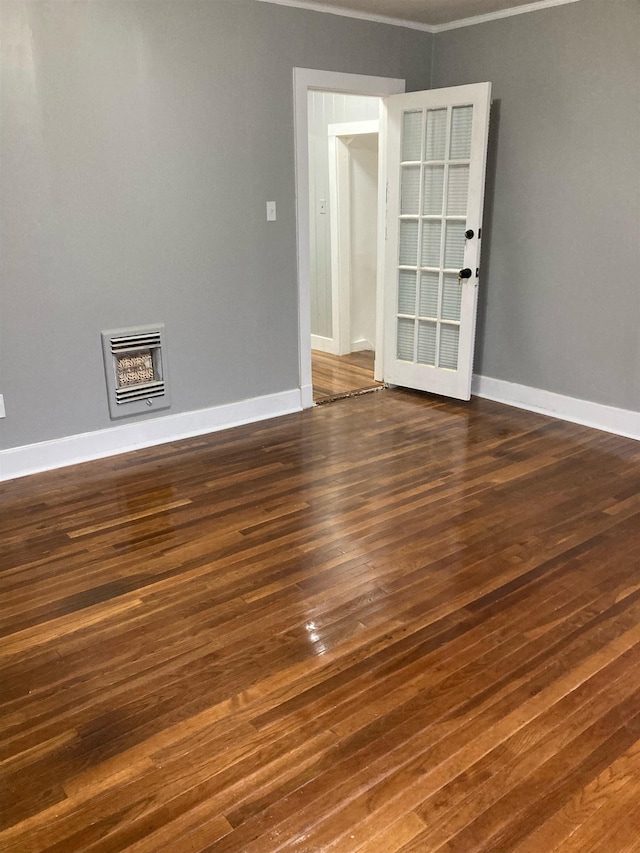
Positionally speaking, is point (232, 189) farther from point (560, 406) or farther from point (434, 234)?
point (560, 406)

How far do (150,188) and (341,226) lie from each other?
8.48 feet

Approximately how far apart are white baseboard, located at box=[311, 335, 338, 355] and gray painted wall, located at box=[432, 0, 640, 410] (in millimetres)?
1828

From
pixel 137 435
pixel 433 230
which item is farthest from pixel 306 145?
pixel 137 435

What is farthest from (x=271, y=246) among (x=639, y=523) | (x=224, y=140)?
(x=639, y=523)

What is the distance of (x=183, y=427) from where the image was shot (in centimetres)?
422

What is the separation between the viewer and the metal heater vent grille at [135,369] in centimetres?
382

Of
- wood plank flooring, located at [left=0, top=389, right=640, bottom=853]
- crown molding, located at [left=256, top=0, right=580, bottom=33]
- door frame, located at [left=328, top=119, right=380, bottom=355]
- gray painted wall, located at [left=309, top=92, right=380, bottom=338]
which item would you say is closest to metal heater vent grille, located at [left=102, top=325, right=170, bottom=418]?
wood plank flooring, located at [left=0, top=389, right=640, bottom=853]

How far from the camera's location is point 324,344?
6523mm

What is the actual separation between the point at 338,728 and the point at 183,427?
2586mm

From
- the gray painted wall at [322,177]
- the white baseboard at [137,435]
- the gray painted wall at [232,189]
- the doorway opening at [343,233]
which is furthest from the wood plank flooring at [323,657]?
the gray painted wall at [322,177]

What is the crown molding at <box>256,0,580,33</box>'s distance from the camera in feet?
13.2

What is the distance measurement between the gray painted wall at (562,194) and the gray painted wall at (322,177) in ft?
3.36

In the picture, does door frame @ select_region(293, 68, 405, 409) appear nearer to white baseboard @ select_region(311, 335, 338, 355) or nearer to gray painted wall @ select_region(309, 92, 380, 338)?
gray painted wall @ select_region(309, 92, 380, 338)

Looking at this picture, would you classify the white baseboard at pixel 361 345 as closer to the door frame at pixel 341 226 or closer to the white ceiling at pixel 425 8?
the door frame at pixel 341 226
